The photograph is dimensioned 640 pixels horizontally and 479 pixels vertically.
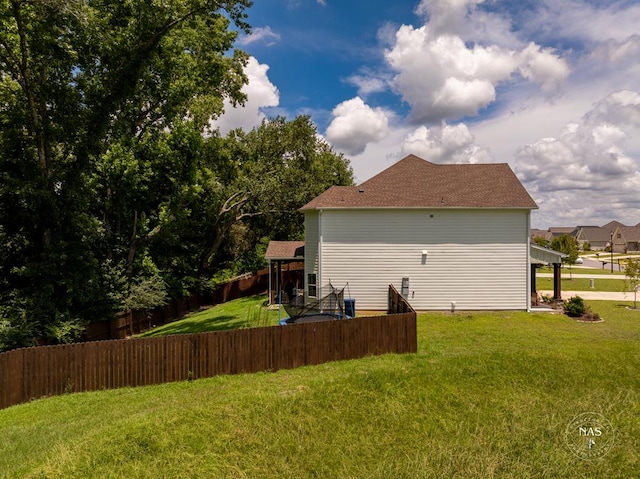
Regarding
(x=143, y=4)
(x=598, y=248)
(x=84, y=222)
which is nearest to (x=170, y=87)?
(x=143, y=4)

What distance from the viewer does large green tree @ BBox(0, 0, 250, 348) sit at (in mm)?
12852

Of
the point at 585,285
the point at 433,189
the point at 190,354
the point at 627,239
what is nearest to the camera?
the point at 190,354

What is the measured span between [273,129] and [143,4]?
17432 mm

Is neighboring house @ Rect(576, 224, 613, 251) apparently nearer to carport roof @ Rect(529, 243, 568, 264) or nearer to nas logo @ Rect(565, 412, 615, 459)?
carport roof @ Rect(529, 243, 568, 264)

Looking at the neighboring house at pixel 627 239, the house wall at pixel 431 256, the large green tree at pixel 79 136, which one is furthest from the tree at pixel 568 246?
the neighboring house at pixel 627 239

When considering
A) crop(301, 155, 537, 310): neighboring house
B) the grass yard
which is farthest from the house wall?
the grass yard

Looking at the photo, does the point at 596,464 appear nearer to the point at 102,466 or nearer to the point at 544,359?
the point at 544,359

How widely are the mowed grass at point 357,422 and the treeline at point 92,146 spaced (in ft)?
24.4

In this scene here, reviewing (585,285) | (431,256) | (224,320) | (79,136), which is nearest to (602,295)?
(585,285)

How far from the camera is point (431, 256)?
18.2 metres

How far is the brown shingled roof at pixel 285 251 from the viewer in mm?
21359

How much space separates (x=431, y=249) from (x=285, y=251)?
853 cm

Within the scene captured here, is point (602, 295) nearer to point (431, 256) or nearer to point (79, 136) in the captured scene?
point (431, 256)

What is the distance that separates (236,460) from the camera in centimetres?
639
